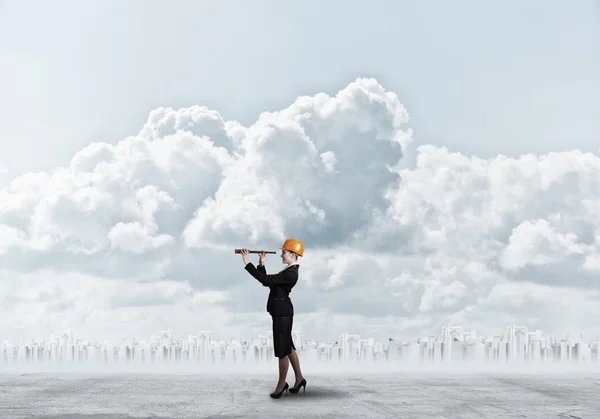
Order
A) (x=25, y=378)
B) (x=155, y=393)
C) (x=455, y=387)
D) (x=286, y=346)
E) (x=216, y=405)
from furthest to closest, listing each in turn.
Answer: (x=25, y=378), (x=455, y=387), (x=155, y=393), (x=286, y=346), (x=216, y=405)

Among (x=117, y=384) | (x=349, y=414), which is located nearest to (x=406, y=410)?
(x=349, y=414)

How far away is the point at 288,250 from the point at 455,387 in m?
4.30

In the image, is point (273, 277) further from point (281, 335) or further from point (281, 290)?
point (281, 335)

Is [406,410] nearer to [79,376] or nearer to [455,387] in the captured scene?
[455,387]

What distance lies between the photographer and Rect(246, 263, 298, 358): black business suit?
10789 millimetres

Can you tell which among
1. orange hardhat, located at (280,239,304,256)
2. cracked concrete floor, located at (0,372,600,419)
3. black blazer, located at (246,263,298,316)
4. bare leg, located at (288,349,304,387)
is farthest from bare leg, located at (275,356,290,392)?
orange hardhat, located at (280,239,304,256)

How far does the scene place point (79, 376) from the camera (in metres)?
15.2

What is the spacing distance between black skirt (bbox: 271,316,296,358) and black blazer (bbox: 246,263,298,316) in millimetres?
96

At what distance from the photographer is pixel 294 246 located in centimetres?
1095

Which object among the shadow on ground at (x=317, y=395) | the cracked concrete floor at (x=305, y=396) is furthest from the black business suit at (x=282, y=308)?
the cracked concrete floor at (x=305, y=396)

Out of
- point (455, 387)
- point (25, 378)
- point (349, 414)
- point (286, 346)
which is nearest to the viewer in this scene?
point (349, 414)

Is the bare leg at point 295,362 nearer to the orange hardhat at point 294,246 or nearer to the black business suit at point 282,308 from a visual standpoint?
the black business suit at point 282,308

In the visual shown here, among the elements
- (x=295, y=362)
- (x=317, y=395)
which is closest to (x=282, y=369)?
(x=295, y=362)

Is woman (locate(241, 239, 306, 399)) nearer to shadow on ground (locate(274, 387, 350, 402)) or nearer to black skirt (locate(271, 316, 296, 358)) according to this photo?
black skirt (locate(271, 316, 296, 358))
